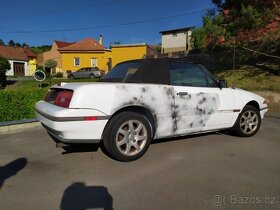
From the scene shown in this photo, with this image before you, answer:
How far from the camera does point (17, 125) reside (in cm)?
639

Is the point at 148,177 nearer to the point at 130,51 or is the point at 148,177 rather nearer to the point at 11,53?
Answer: the point at 130,51

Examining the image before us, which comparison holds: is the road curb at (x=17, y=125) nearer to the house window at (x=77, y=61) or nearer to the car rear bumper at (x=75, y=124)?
the car rear bumper at (x=75, y=124)

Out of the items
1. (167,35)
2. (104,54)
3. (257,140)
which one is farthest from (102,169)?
(167,35)

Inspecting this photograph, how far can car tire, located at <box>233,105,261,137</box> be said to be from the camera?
569 cm

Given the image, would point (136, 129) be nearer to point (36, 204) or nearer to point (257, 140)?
point (36, 204)

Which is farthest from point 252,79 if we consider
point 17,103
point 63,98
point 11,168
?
point 11,168

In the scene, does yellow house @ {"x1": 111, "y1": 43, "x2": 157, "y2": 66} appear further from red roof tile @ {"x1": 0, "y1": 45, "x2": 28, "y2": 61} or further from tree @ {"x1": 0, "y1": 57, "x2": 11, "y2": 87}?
red roof tile @ {"x1": 0, "y1": 45, "x2": 28, "y2": 61}

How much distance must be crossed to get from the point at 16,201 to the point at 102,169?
4.09 ft

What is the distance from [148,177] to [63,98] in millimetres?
1657

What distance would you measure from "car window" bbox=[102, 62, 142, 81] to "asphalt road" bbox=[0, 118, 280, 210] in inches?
53.6

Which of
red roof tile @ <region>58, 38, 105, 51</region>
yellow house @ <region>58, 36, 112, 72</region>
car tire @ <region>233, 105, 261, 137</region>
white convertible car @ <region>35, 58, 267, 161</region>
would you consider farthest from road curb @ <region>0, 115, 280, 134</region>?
red roof tile @ <region>58, 38, 105, 51</region>

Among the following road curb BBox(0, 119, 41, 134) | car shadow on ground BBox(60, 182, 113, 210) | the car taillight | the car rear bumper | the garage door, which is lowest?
car shadow on ground BBox(60, 182, 113, 210)

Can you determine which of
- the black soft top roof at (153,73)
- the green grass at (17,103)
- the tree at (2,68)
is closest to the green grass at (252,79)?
the black soft top roof at (153,73)

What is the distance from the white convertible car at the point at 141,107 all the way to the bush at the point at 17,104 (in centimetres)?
242
